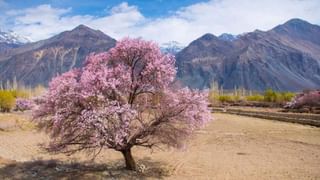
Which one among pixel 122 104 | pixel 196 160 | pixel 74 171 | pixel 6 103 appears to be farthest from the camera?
pixel 6 103

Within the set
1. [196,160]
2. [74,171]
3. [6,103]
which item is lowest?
[196,160]

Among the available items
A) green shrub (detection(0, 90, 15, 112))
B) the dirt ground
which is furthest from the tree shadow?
green shrub (detection(0, 90, 15, 112))

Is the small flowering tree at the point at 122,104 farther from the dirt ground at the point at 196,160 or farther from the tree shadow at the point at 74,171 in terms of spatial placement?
the dirt ground at the point at 196,160

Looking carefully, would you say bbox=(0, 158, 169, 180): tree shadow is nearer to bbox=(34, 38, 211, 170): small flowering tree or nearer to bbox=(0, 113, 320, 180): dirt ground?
bbox=(0, 113, 320, 180): dirt ground

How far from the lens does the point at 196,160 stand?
1266 inches

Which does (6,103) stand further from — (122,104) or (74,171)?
(122,104)

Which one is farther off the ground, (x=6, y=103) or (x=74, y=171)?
(x=6, y=103)

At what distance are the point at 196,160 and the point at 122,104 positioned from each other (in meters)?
8.88

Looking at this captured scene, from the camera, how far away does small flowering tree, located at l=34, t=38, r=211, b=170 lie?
24375 millimetres

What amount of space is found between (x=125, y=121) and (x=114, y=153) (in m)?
11.2

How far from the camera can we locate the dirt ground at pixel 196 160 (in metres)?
27.0

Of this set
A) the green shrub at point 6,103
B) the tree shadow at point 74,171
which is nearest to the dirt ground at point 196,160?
the tree shadow at point 74,171

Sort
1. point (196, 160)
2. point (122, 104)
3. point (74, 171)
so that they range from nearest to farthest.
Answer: point (122, 104) < point (74, 171) < point (196, 160)

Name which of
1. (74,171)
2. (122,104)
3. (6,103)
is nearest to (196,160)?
(74,171)
